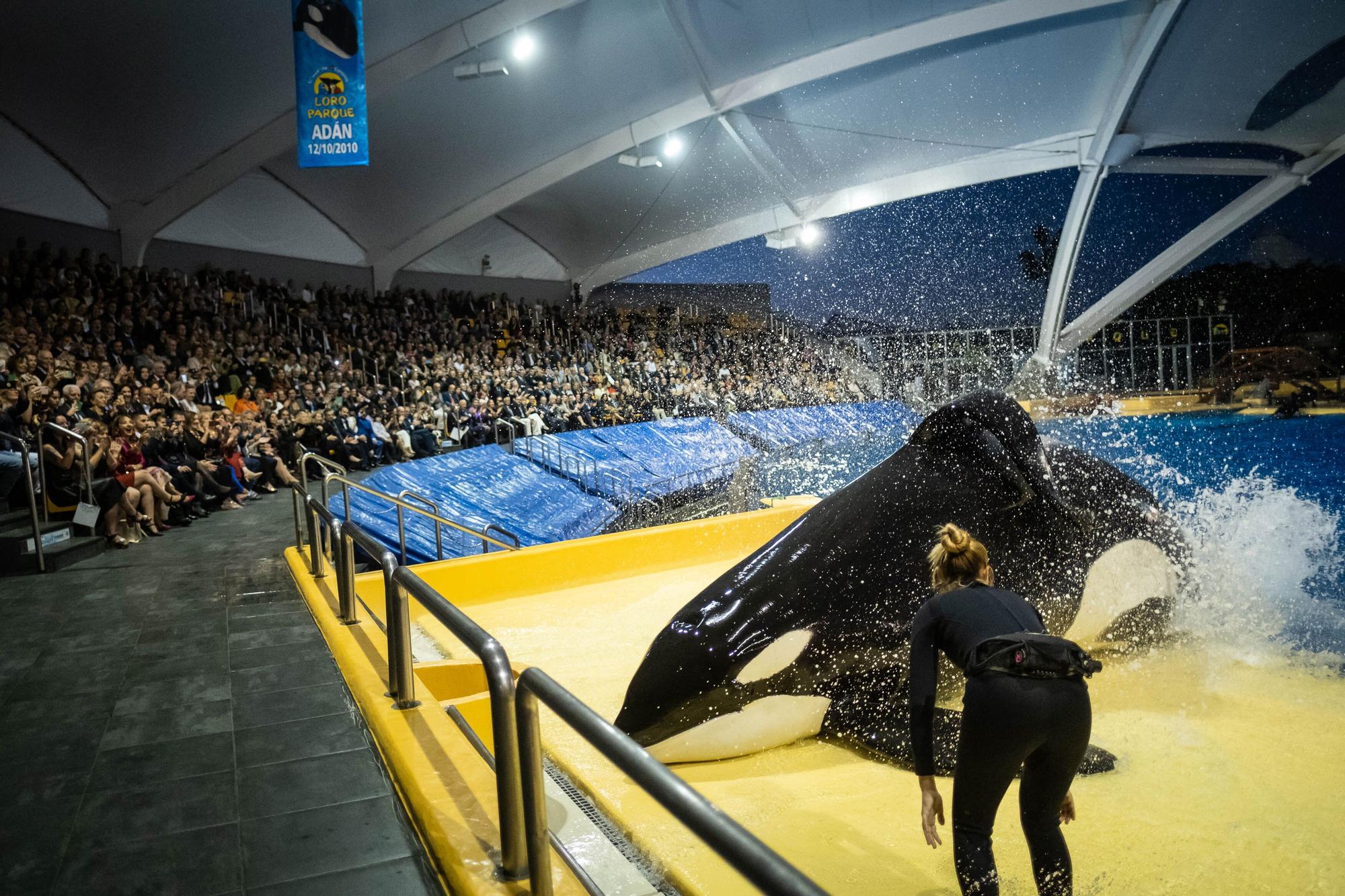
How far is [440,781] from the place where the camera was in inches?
114

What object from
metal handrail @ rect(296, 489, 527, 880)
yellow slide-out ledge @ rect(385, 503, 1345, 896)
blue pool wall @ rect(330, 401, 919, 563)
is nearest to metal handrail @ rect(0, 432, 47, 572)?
blue pool wall @ rect(330, 401, 919, 563)

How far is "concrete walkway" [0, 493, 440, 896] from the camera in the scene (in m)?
2.64

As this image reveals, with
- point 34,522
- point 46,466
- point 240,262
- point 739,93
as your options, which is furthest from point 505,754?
point 240,262

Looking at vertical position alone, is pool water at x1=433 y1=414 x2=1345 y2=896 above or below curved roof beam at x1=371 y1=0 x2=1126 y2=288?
below

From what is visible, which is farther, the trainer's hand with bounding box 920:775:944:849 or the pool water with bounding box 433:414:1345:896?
the pool water with bounding box 433:414:1345:896

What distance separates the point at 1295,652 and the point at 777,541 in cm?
400

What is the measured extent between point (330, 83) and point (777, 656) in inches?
466

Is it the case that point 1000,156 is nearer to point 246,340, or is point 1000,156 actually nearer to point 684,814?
point 246,340

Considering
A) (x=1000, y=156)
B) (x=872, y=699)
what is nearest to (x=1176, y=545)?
(x=872, y=699)

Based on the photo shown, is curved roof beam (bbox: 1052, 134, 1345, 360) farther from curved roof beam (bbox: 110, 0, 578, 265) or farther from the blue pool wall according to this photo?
curved roof beam (bbox: 110, 0, 578, 265)

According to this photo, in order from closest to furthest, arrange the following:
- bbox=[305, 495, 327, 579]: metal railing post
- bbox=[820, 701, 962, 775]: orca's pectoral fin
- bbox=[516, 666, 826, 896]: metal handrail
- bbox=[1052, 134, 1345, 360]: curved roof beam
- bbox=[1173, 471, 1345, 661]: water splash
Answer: bbox=[516, 666, 826, 896]: metal handrail < bbox=[820, 701, 962, 775]: orca's pectoral fin < bbox=[1173, 471, 1345, 661]: water splash < bbox=[305, 495, 327, 579]: metal railing post < bbox=[1052, 134, 1345, 360]: curved roof beam

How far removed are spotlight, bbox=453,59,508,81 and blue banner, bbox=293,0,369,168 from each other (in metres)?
3.72

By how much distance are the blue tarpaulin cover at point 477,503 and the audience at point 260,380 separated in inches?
79.0

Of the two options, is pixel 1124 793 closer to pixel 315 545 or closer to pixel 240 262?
pixel 315 545
